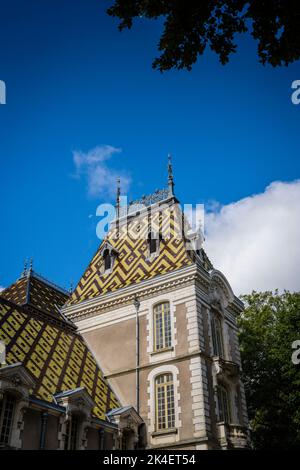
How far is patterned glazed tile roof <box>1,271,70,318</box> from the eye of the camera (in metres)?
23.7

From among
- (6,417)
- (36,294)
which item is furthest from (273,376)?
(6,417)

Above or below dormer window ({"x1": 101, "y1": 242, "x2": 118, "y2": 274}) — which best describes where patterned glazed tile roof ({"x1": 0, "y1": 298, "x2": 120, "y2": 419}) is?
below

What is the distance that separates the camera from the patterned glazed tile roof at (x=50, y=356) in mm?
17969

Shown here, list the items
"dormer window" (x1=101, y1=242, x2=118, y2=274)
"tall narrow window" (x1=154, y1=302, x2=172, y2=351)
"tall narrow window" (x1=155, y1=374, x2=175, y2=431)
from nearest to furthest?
"tall narrow window" (x1=155, y1=374, x2=175, y2=431) → "tall narrow window" (x1=154, y1=302, x2=172, y2=351) → "dormer window" (x1=101, y1=242, x2=118, y2=274)

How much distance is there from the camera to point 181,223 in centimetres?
2594

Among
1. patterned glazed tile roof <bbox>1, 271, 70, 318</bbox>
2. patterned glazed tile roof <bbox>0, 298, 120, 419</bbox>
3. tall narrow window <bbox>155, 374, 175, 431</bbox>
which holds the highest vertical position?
patterned glazed tile roof <bbox>1, 271, 70, 318</bbox>

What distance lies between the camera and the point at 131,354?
21453mm

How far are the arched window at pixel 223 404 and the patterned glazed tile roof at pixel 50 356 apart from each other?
4.33 meters

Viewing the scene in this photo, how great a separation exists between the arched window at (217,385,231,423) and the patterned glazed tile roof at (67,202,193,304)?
5744 millimetres

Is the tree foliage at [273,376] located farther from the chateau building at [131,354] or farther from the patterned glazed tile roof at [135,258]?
the patterned glazed tile roof at [135,258]

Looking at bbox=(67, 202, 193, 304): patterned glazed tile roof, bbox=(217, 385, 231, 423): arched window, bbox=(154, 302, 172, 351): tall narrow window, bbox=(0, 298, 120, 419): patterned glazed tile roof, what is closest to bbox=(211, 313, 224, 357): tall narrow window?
bbox=(217, 385, 231, 423): arched window

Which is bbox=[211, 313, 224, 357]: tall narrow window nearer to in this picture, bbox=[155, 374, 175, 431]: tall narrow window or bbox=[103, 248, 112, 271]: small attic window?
bbox=[155, 374, 175, 431]: tall narrow window

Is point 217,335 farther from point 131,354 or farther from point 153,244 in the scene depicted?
point 153,244

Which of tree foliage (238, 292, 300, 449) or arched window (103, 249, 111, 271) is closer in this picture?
arched window (103, 249, 111, 271)
